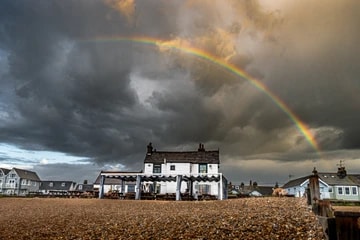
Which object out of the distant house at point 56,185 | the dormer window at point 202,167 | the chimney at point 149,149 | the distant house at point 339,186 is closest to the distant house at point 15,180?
the distant house at point 56,185

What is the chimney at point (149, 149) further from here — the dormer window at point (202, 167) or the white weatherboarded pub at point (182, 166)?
the dormer window at point (202, 167)

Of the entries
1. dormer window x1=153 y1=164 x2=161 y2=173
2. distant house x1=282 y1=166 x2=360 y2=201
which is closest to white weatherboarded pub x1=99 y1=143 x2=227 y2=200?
dormer window x1=153 y1=164 x2=161 y2=173

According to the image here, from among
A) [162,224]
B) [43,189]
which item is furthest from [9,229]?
[43,189]

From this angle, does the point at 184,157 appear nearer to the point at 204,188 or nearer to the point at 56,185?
the point at 204,188

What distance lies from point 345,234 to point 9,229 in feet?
45.8

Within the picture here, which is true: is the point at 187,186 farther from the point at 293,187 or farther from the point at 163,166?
the point at 293,187

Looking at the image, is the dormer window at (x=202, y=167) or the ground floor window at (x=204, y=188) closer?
the ground floor window at (x=204, y=188)

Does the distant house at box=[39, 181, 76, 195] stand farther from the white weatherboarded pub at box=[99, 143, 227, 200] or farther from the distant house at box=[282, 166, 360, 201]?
the distant house at box=[282, 166, 360, 201]

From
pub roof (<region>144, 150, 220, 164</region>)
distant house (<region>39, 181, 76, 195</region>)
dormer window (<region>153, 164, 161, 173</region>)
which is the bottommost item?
distant house (<region>39, 181, 76, 195</region>)

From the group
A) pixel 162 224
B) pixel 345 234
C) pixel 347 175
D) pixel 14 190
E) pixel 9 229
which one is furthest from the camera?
pixel 14 190

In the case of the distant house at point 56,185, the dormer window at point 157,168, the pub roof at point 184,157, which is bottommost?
the distant house at point 56,185

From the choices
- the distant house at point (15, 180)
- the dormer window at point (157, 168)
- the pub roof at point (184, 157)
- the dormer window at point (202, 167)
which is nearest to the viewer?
the dormer window at point (202, 167)

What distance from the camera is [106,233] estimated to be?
37.8 feet

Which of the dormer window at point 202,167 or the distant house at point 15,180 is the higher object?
the dormer window at point 202,167
